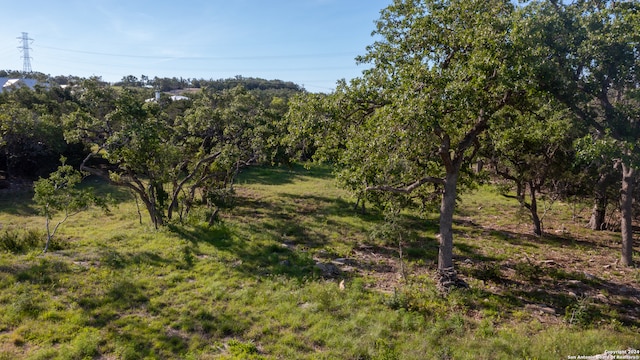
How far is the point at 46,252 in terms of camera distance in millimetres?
13055

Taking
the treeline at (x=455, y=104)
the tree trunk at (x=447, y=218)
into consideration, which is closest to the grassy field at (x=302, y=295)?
the tree trunk at (x=447, y=218)

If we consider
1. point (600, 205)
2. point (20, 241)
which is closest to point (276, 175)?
point (20, 241)

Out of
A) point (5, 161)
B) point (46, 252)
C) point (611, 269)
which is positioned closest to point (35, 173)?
point (5, 161)

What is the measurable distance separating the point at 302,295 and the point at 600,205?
18365 mm

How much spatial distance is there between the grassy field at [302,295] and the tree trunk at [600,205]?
2056mm

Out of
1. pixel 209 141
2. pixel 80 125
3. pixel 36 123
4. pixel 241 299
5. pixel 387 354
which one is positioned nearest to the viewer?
pixel 387 354

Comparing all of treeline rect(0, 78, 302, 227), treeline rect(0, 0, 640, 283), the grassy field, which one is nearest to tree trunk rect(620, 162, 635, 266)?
treeline rect(0, 0, 640, 283)

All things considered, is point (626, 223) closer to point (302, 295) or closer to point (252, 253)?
point (302, 295)

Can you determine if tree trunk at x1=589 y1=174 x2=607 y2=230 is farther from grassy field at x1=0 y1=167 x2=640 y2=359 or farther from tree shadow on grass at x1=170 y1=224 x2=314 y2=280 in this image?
tree shadow on grass at x1=170 y1=224 x2=314 y2=280

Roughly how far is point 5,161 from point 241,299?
107ft

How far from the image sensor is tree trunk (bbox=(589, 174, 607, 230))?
1867cm

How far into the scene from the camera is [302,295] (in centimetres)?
1038

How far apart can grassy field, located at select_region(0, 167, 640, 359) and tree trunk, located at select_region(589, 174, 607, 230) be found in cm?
206

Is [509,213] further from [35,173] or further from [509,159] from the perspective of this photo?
[35,173]
